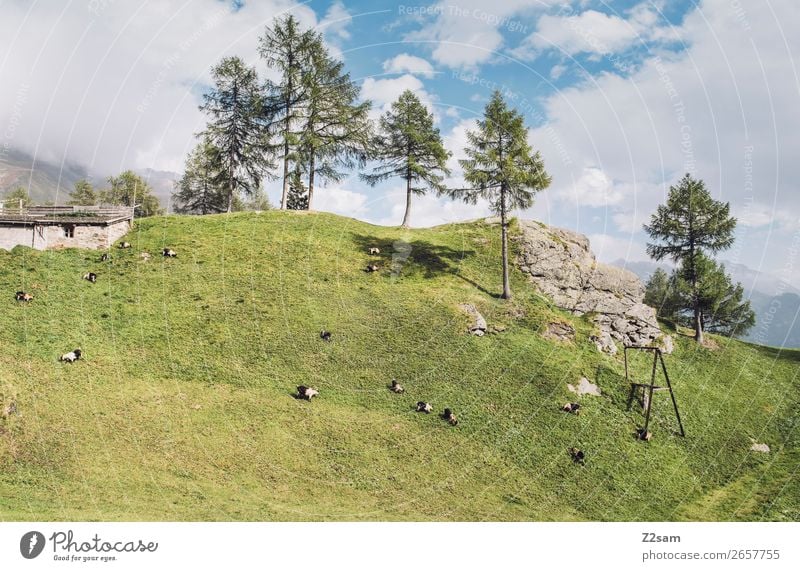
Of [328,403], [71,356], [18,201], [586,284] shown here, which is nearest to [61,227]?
[18,201]

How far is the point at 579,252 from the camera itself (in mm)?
40062

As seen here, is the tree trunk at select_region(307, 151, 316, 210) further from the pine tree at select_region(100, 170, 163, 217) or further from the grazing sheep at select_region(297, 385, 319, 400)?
the pine tree at select_region(100, 170, 163, 217)

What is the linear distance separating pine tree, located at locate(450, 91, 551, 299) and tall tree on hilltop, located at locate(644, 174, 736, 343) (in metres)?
13.3

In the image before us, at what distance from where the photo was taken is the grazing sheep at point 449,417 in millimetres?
21719

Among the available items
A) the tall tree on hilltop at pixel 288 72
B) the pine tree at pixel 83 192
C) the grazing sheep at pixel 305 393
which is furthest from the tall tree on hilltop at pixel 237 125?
the pine tree at pixel 83 192

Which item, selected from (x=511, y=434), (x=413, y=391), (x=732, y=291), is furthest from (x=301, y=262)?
(x=732, y=291)

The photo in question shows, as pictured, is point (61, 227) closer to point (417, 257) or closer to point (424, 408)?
point (417, 257)

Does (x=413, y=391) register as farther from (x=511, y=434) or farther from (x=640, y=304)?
(x=640, y=304)

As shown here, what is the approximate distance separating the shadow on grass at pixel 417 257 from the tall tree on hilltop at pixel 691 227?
16.1 m

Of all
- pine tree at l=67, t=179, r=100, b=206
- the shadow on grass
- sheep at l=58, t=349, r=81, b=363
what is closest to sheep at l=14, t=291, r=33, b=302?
sheep at l=58, t=349, r=81, b=363

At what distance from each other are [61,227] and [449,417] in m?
27.2

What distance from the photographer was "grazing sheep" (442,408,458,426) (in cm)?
2172
